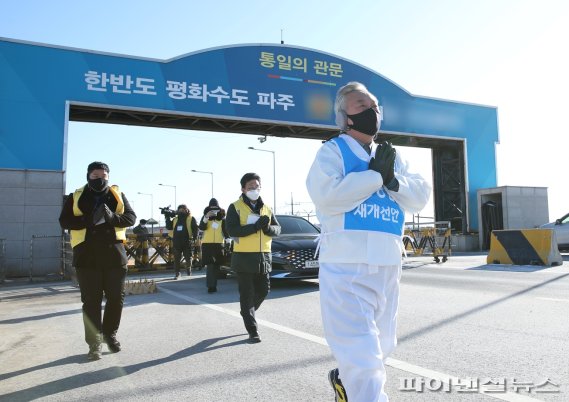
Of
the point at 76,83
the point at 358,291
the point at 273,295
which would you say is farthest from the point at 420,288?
the point at 76,83

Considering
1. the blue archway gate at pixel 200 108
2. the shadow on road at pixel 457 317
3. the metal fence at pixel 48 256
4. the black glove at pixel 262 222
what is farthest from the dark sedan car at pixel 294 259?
the blue archway gate at pixel 200 108

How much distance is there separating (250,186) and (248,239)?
60 centimetres

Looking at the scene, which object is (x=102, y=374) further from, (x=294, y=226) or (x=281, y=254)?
(x=294, y=226)

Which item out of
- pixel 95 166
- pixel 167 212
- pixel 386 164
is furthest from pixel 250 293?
pixel 167 212

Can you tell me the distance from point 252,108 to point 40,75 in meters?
7.34

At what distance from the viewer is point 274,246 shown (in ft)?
29.3

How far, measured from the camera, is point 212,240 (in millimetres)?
9203

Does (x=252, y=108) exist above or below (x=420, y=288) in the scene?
above

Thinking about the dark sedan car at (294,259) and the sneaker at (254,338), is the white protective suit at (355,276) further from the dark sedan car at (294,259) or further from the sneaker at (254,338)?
the dark sedan car at (294,259)

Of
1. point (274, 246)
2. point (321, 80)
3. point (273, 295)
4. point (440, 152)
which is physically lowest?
point (273, 295)

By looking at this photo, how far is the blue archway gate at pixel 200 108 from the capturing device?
1412cm

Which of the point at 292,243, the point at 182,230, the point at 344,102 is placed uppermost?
the point at 344,102

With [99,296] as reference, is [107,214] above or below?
above

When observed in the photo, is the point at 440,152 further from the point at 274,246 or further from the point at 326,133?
the point at 274,246
